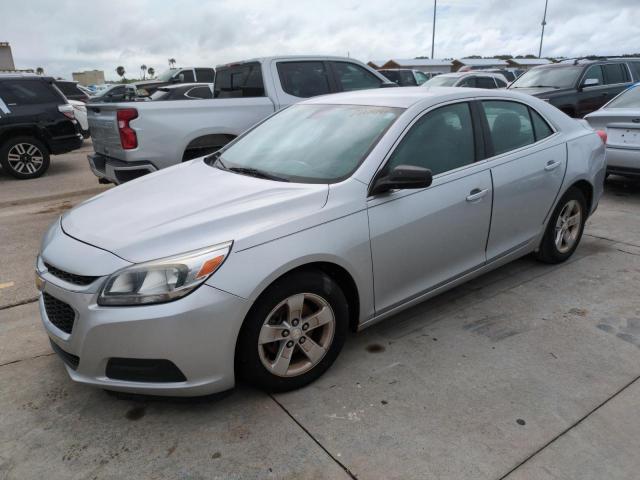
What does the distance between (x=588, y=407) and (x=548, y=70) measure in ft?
30.9

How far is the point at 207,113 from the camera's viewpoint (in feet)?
19.4

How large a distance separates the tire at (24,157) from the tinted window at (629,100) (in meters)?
9.71

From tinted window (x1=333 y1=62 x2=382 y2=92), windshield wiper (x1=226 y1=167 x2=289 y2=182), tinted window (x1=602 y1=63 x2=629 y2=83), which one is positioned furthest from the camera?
tinted window (x1=602 y1=63 x2=629 y2=83)

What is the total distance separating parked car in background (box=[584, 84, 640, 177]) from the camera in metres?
6.37

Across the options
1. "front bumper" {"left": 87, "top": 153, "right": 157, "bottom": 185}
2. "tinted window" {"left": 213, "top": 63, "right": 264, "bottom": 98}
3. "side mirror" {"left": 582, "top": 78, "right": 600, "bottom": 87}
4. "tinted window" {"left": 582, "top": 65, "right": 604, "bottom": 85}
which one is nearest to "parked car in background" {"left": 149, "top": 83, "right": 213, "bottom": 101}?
"tinted window" {"left": 213, "top": 63, "right": 264, "bottom": 98}

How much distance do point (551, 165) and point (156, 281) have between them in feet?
10.4

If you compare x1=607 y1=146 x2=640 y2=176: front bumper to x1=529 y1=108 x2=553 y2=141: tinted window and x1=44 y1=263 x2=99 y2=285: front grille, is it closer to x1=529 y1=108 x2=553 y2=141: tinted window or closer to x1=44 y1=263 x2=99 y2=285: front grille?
x1=529 y1=108 x2=553 y2=141: tinted window

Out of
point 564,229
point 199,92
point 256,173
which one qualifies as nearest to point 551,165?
point 564,229

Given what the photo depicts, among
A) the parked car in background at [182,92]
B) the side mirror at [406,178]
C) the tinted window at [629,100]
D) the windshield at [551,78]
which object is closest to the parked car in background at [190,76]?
the parked car in background at [182,92]

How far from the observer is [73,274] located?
7.98ft

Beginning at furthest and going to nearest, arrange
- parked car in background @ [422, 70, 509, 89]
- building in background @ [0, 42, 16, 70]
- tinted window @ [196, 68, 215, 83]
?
building in background @ [0, 42, 16, 70]
tinted window @ [196, 68, 215, 83]
parked car in background @ [422, 70, 509, 89]

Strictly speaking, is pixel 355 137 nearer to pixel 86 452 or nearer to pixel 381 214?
pixel 381 214

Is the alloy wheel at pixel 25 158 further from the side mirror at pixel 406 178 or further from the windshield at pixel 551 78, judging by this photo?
the windshield at pixel 551 78

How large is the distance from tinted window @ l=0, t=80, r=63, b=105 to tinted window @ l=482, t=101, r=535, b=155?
870cm
